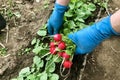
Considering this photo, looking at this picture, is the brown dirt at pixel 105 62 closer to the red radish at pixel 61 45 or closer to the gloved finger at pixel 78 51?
the gloved finger at pixel 78 51

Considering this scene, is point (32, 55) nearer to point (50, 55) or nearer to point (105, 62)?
point (50, 55)

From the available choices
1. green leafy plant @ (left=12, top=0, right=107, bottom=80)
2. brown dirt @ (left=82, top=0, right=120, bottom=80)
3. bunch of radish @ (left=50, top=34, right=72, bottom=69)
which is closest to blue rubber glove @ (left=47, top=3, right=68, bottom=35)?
green leafy plant @ (left=12, top=0, right=107, bottom=80)

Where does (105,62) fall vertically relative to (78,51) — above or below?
below

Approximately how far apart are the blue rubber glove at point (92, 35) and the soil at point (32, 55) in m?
0.19

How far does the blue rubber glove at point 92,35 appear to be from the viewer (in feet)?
6.40

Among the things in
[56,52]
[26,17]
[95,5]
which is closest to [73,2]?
[95,5]

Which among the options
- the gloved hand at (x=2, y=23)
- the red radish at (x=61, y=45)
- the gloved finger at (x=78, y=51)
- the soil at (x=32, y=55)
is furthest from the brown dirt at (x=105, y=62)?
the gloved hand at (x=2, y=23)

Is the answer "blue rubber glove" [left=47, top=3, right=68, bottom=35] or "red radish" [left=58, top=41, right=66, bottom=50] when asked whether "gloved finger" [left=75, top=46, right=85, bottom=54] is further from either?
"blue rubber glove" [left=47, top=3, right=68, bottom=35]

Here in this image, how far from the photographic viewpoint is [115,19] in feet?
6.24

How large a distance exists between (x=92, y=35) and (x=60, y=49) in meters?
0.25

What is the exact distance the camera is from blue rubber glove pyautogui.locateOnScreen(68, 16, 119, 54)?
1.95 meters

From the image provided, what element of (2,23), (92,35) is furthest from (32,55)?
(92,35)

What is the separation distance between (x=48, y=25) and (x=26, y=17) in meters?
0.30

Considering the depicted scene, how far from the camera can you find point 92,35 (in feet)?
6.59
